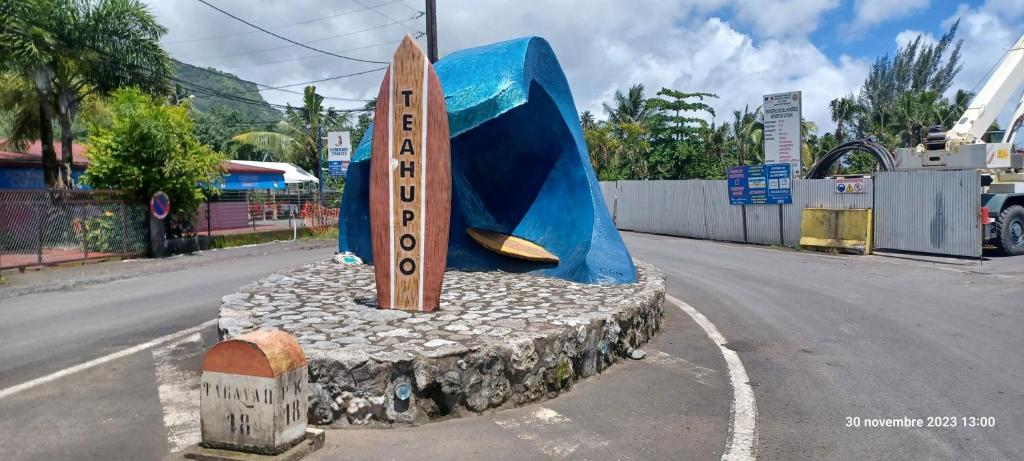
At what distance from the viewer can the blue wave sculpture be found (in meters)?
9.70

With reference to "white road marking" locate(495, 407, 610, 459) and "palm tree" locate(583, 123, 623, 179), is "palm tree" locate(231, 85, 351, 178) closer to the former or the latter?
"palm tree" locate(583, 123, 623, 179)

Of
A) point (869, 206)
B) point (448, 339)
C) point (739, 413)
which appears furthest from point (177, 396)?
point (869, 206)

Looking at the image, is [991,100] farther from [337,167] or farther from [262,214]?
[262,214]

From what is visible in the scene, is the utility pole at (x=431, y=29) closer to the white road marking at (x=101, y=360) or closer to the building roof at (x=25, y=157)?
the building roof at (x=25, y=157)

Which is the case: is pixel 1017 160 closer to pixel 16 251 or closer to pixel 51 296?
pixel 51 296

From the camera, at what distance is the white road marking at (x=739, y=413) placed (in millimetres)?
4574

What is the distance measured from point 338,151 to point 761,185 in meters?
17.6

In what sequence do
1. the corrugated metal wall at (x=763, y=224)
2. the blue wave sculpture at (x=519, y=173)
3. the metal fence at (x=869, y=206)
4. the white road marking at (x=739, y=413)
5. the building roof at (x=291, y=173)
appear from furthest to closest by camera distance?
the building roof at (x=291, y=173)
the corrugated metal wall at (x=763, y=224)
the metal fence at (x=869, y=206)
the blue wave sculpture at (x=519, y=173)
the white road marking at (x=739, y=413)

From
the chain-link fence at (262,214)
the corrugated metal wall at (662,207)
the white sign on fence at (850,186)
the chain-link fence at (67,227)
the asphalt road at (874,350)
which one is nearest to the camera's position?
the asphalt road at (874,350)

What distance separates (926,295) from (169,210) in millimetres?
17688

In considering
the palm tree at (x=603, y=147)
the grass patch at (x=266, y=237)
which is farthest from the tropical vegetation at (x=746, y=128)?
the grass patch at (x=266, y=237)

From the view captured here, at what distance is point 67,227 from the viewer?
1698cm

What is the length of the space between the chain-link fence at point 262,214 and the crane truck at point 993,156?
19582 millimetres

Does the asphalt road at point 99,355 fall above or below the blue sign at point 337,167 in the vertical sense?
below
